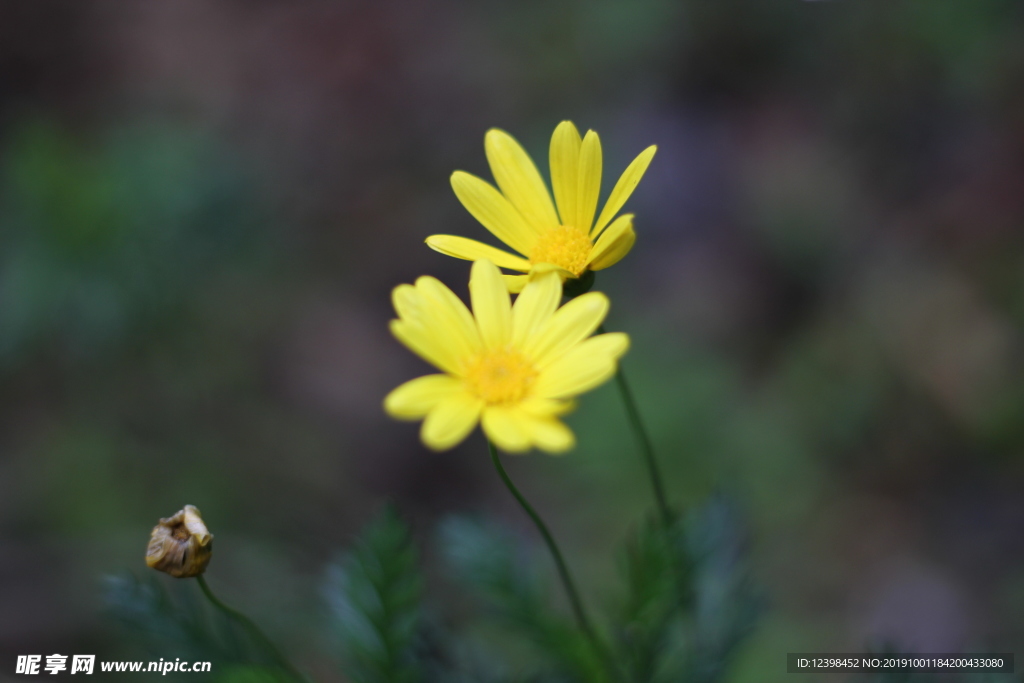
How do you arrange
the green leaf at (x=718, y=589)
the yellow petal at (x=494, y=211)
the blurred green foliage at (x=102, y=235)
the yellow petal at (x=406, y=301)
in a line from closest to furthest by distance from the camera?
the yellow petal at (x=406, y=301), the yellow petal at (x=494, y=211), the green leaf at (x=718, y=589), the blurred green foliage at (x=102, y=235)

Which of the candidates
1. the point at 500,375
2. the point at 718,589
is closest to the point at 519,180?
the point at 500,375

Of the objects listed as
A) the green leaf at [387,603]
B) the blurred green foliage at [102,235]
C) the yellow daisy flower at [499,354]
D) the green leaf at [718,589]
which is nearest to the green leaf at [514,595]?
the green leaf at [387,603]

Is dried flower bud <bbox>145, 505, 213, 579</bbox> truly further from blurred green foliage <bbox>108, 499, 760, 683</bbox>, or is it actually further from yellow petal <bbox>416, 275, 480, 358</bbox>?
yellow petal <bbox>416, 275, 480, 358</bbox>

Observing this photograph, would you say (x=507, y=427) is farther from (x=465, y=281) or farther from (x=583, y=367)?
(x=465, y=281)

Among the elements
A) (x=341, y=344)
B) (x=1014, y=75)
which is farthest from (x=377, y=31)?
(x=1014, y=75)

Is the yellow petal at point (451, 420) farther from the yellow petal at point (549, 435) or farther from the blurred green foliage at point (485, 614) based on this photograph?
the blurred green foliage at point (485, 614)

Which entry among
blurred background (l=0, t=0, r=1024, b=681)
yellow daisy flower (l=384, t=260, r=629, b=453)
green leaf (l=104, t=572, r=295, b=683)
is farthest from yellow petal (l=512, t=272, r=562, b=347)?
blurred background (l=0, t=0, r=1024, b=681)
